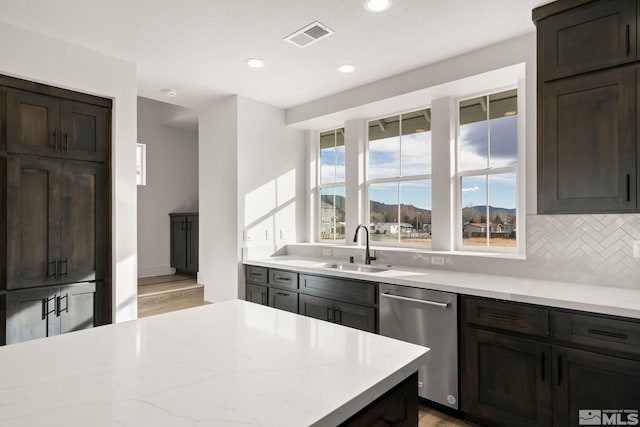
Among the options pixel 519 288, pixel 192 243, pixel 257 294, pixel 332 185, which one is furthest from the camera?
pixel 192 243

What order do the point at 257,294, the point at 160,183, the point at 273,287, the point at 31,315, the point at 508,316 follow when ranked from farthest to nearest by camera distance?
the point at 160,183
the point at 257,294
the point at 273,287
the point at 31,315
the point at 508,316

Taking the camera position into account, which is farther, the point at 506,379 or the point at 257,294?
the point at 257,294

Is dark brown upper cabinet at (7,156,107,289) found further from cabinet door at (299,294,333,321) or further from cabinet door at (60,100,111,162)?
cabinet door at (299,294,333,321)

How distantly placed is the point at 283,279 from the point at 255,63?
79.1 inches

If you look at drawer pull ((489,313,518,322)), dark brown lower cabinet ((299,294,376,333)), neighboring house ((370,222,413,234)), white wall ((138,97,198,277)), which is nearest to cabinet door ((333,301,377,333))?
dark brown lower cabinet ((299,294,376,333))

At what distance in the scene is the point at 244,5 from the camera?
2.30 m

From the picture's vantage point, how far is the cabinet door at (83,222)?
9.39ft

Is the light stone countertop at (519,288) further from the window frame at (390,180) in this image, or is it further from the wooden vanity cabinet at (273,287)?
the window frame at (390,180)

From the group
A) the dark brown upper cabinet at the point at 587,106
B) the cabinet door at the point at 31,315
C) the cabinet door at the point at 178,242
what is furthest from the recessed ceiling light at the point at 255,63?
the cabinet door at the point at 178,242

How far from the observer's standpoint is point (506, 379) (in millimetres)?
2197

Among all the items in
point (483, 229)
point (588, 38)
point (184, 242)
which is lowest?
point (184, 242)

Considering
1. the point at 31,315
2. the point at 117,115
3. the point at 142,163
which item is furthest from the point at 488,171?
the point at 142,163

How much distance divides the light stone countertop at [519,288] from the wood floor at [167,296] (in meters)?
1.89

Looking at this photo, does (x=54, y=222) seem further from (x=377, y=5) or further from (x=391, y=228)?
(x=391, y=228)
